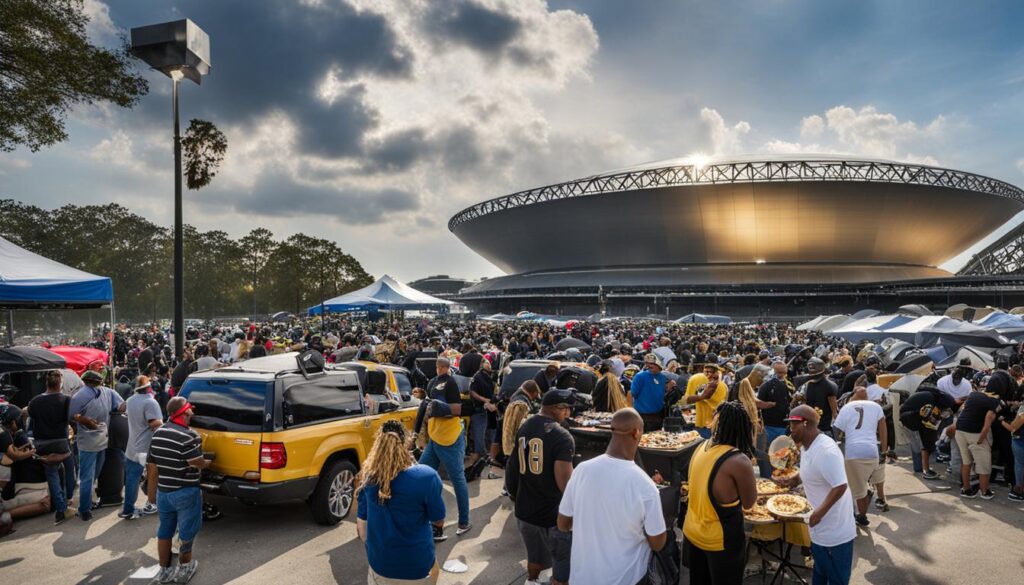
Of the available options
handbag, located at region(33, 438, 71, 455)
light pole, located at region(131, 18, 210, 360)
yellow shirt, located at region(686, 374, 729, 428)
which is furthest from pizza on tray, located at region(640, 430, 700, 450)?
light pole, located at region(131, 18, 210, 360)

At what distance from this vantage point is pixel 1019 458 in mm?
8312

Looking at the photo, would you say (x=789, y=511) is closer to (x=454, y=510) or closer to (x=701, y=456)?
(x=701, y=456)

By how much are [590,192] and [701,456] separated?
7335cm

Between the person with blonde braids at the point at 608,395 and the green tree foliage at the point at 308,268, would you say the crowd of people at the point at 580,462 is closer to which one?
the person with blonde braids at the point at 608,395

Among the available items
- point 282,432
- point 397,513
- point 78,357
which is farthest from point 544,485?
point 78,357

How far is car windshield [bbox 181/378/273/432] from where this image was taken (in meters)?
6.39

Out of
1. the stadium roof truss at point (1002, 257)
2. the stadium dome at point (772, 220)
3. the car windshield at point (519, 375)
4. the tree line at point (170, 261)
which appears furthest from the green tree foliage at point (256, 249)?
the stadium roof truss at point (1002, 257)

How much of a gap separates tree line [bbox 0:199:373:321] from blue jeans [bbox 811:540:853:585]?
2227 inches

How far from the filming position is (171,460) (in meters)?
5.29

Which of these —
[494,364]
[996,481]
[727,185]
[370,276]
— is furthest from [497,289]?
[996,481]

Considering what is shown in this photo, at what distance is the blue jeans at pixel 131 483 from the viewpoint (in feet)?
24.2

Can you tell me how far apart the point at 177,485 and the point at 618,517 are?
4.41m

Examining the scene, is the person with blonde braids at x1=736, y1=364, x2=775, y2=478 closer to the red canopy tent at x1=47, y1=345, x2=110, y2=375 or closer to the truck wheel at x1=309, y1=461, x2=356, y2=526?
the truck wheel at x1=309, y1=461, x2=356, y2=526

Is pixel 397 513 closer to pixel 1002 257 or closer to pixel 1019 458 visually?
pixel 1019 458
